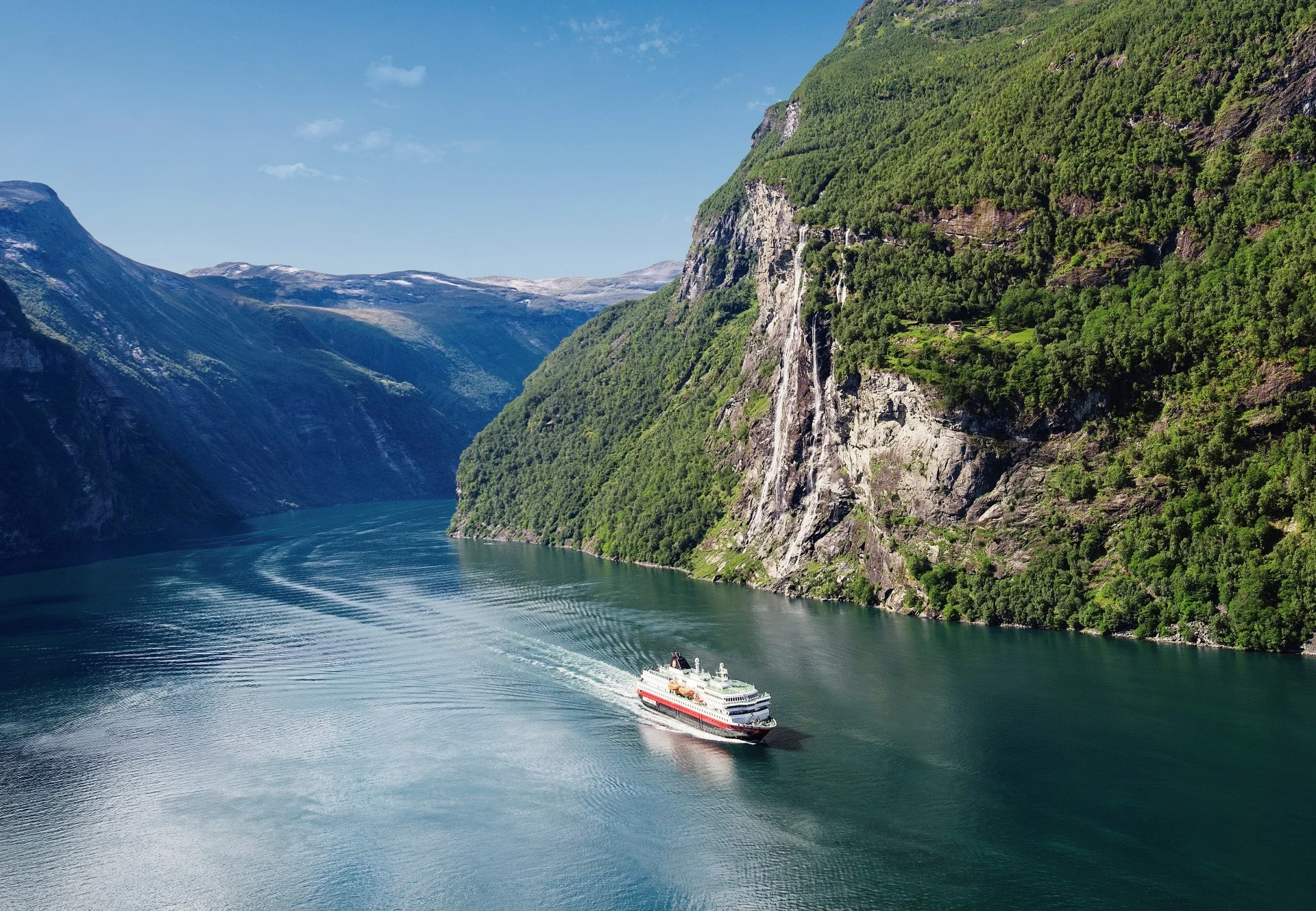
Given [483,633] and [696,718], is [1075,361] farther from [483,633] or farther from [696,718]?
[483,633]

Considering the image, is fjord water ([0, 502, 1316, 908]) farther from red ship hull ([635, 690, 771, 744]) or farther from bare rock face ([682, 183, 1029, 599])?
bare rock face ([682, 183, 1029, 599])

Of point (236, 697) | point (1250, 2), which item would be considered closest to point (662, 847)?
point (236, 697)

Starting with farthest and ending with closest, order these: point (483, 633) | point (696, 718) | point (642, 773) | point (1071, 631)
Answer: point (483, 633), point (1071, 631), point (696, 718), point (642, 773)

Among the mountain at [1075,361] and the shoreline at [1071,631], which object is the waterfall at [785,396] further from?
the shoreline at [1071,631]

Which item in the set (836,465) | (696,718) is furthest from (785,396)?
(696,718)

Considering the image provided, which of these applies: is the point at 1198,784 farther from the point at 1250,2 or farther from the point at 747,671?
the point at 1250,2
